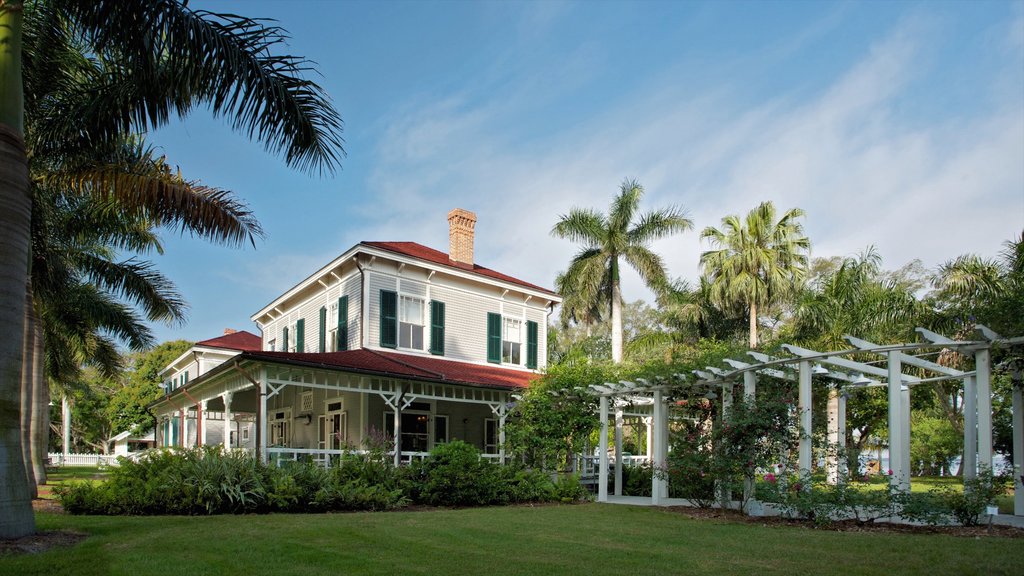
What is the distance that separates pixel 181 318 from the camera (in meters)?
20.5

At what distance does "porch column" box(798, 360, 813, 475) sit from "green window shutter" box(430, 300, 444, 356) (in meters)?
12.5

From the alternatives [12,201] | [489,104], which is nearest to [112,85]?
[12,201]

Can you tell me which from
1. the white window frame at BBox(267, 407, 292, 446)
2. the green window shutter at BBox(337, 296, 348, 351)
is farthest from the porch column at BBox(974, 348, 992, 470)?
the white window frame at BBox(267, 407, 292, 446)

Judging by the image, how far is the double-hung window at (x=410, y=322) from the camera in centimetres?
2180

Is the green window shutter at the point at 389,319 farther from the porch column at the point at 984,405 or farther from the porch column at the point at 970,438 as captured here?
the porch column at the point at 984,405

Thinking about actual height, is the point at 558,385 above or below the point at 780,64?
below

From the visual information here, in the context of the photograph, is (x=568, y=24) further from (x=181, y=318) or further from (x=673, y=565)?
(x=181, y=318)

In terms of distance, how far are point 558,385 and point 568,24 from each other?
8563mm

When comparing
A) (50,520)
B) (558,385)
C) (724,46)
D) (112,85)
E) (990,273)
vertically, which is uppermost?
(724,46)

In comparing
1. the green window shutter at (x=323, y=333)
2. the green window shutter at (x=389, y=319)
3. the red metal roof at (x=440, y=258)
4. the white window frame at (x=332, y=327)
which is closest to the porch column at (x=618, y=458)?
the green window shutter at (x=389, y=319)

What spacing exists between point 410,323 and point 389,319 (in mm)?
981

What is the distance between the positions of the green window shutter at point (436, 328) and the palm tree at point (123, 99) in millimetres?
11366

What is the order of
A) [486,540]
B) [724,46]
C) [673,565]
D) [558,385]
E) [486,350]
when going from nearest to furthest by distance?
[673,565] < [486,540] < [724,46] < [558,385] < [486,350]

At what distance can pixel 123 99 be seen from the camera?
34.2 ft
